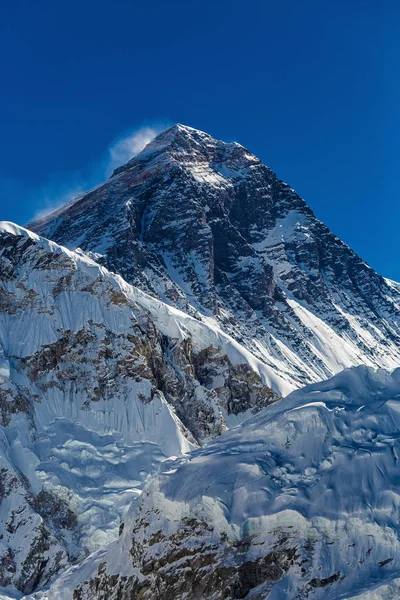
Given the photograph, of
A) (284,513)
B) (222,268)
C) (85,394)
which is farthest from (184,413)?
(222,268)

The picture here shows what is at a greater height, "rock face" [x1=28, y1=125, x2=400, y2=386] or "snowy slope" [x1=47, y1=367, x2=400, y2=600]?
"rock face" [x1=28, y1=125, x2=400, y2=386]

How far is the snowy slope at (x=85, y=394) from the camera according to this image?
231ft

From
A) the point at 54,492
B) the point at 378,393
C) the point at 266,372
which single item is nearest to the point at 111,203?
the point at 266,372

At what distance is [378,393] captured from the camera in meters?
34.2

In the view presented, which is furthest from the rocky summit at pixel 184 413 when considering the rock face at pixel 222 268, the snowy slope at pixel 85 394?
the rock face at pixel 222 268

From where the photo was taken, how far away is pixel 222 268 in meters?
173

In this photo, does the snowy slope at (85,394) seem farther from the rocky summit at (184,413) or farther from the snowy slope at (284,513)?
the snowy slope at (284,513)

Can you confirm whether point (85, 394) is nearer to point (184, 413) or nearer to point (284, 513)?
point (184, 413)

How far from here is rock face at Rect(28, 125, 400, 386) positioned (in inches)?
5851

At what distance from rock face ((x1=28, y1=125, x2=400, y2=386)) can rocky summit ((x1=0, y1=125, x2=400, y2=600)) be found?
547mm

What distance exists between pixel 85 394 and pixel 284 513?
58455 millimetres

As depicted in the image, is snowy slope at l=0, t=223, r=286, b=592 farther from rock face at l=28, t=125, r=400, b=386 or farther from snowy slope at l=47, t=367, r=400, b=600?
snowy slope at l=47, t=367, r=400, b=600

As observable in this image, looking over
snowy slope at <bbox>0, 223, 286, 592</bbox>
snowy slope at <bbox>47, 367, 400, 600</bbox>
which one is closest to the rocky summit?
snowy slope at <bbox>47, 367, 400, 600</bbox>

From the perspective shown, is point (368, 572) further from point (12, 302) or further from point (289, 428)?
point (12, 302)
